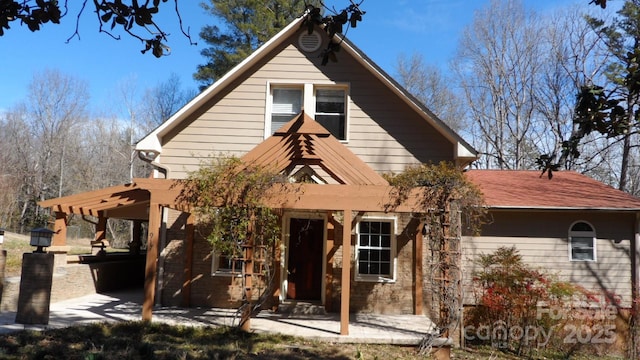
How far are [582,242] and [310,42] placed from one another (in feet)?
28.8

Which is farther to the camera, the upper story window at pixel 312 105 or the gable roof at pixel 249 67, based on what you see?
the upper story window at pixel 312 105

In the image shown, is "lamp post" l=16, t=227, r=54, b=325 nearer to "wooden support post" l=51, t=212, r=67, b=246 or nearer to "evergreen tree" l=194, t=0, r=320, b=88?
"wooden support post" l=51, t=212, r=67, b=246

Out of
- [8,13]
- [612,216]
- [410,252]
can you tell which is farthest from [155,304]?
[612,216]

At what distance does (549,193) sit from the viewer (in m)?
13.3

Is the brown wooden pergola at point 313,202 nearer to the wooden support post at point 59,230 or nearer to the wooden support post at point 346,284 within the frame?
the wooden support post at point 346,284

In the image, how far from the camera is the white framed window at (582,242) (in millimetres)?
12359

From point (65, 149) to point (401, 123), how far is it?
3295 centimetres

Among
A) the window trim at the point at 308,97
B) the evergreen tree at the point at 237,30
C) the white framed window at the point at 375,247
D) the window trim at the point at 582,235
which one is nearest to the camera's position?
the white framed window at the point at 375,247

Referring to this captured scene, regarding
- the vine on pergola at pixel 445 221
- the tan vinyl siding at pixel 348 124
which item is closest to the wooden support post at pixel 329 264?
the tan vinyl siding at pixel 348 124

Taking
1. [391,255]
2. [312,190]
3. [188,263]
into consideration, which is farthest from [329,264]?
[188,263]

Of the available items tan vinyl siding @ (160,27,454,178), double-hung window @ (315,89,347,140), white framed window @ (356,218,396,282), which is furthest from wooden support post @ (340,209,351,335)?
double-hung window @ (315,89,347,140)

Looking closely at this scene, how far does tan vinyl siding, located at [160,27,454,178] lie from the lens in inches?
436

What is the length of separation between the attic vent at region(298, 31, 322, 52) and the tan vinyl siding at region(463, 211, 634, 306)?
647 centimetres

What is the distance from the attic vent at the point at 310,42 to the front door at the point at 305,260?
4149 mm
